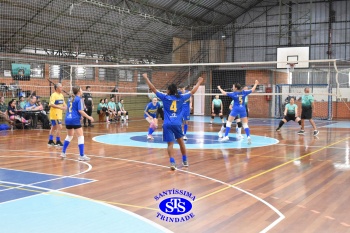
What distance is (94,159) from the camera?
30.4 ft

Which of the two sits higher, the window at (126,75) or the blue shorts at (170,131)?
the window at (126,75)

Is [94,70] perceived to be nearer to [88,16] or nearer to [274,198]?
[88,16]

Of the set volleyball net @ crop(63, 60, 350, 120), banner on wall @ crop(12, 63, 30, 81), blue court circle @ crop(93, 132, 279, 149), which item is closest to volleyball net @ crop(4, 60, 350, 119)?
volleyball net @ crop(63, 60, 350, 120)

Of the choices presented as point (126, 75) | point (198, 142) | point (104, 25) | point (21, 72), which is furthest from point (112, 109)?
point (198, 142)

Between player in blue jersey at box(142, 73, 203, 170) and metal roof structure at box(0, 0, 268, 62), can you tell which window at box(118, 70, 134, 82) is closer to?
metal roof structure at box(0, 0, 268, 62)

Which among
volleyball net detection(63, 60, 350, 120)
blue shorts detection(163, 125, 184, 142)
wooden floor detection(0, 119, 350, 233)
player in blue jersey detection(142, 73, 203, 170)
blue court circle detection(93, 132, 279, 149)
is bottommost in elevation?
wooden floor detection(0, 119, 350, 233)

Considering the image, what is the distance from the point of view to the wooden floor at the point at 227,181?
4836 millimetres

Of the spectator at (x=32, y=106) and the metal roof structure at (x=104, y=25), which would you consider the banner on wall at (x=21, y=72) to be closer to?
the metal roof structure at (x=104, y=25)

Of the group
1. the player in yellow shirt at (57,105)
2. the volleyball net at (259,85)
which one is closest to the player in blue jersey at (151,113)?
the player in yellow shirt at (57,105)

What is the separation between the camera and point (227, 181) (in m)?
6.96

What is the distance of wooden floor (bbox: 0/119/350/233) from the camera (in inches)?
190

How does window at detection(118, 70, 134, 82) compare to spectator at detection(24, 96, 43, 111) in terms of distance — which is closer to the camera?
spectator at detection(24, 96, 43, 111)

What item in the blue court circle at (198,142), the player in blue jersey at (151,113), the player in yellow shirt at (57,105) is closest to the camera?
the player in yellow shirt at (57,105)

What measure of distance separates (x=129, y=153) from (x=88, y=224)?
560 cm
